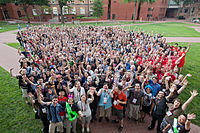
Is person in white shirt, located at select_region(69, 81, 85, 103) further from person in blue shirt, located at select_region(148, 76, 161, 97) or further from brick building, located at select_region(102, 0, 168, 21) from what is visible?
brick building, located at select_region(102, 0, 168, 21)

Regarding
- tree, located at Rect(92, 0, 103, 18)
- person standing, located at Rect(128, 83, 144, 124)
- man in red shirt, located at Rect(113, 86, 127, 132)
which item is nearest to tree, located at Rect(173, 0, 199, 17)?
tree, located at Rect(92, 0, 103, 18)

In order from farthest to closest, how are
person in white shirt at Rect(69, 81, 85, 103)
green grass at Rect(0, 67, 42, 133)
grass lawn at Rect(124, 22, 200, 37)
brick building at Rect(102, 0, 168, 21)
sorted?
brick building at Rect(102, 0, 168, 21)
grass lawn at Rect(124, 22, 200, 37)
green grass at Rect(0, 67, 42, 133)
person in white shirt at Rect(69, 81, 85, 103)

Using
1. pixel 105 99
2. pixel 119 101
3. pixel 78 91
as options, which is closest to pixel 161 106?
pixel 119 101

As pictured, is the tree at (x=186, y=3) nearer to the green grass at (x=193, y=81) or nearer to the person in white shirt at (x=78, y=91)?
the green grass at (x=193, y=81)

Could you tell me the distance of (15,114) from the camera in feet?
17.5

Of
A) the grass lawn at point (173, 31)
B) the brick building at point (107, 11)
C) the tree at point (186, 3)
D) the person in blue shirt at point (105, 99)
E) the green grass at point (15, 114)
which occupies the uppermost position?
the tree at point (186, 3)

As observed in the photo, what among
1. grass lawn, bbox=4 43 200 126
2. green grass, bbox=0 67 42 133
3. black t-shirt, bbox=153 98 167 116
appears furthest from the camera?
grass lawn, bbox=4 43 200 126

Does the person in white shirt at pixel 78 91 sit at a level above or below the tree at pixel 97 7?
below

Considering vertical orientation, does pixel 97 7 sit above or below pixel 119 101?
above

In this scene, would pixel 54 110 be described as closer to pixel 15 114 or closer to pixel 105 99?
pixel 105 99

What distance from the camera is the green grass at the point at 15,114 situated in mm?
4664

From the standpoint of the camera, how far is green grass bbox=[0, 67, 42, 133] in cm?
466

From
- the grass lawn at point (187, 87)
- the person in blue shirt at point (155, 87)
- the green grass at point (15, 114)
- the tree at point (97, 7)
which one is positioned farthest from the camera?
the tree at point (97, 7)

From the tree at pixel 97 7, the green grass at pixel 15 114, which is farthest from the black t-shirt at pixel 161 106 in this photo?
the tree at pixel 97 7
